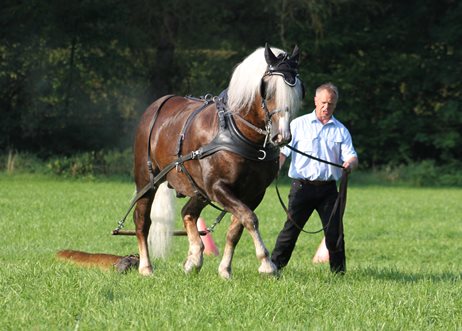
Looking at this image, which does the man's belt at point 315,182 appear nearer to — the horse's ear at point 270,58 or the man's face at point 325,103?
the man's face at point 325,103

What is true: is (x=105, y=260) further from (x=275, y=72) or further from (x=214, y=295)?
(x=275, y=72)

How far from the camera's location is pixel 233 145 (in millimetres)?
8219

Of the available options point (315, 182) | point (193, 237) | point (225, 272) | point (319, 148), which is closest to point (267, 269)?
A: point (225, 272)

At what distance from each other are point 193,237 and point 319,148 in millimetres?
1747

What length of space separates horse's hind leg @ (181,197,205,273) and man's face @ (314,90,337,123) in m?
1.60

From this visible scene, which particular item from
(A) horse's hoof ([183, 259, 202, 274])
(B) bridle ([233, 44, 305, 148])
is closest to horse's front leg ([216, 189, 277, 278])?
(B) bridle ([233, 44, 305, 148])

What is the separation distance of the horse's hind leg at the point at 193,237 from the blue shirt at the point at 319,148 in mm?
1128

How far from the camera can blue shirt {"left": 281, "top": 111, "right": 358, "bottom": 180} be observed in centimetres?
982

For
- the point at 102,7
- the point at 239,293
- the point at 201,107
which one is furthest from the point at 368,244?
the point at 102,7

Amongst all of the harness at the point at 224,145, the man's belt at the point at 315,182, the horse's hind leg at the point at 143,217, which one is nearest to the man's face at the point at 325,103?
the man's belt at the point at 315,182

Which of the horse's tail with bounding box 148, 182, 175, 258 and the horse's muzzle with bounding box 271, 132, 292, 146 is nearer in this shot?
the horse's muzzle with bounding box 271, 132, 292, 146

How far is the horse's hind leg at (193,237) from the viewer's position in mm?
8844

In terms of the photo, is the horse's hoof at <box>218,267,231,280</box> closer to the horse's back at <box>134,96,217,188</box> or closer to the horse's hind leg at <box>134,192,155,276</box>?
the horse's back at <box>134,96,217,188</box>

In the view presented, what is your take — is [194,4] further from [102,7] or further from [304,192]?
[304,192]
